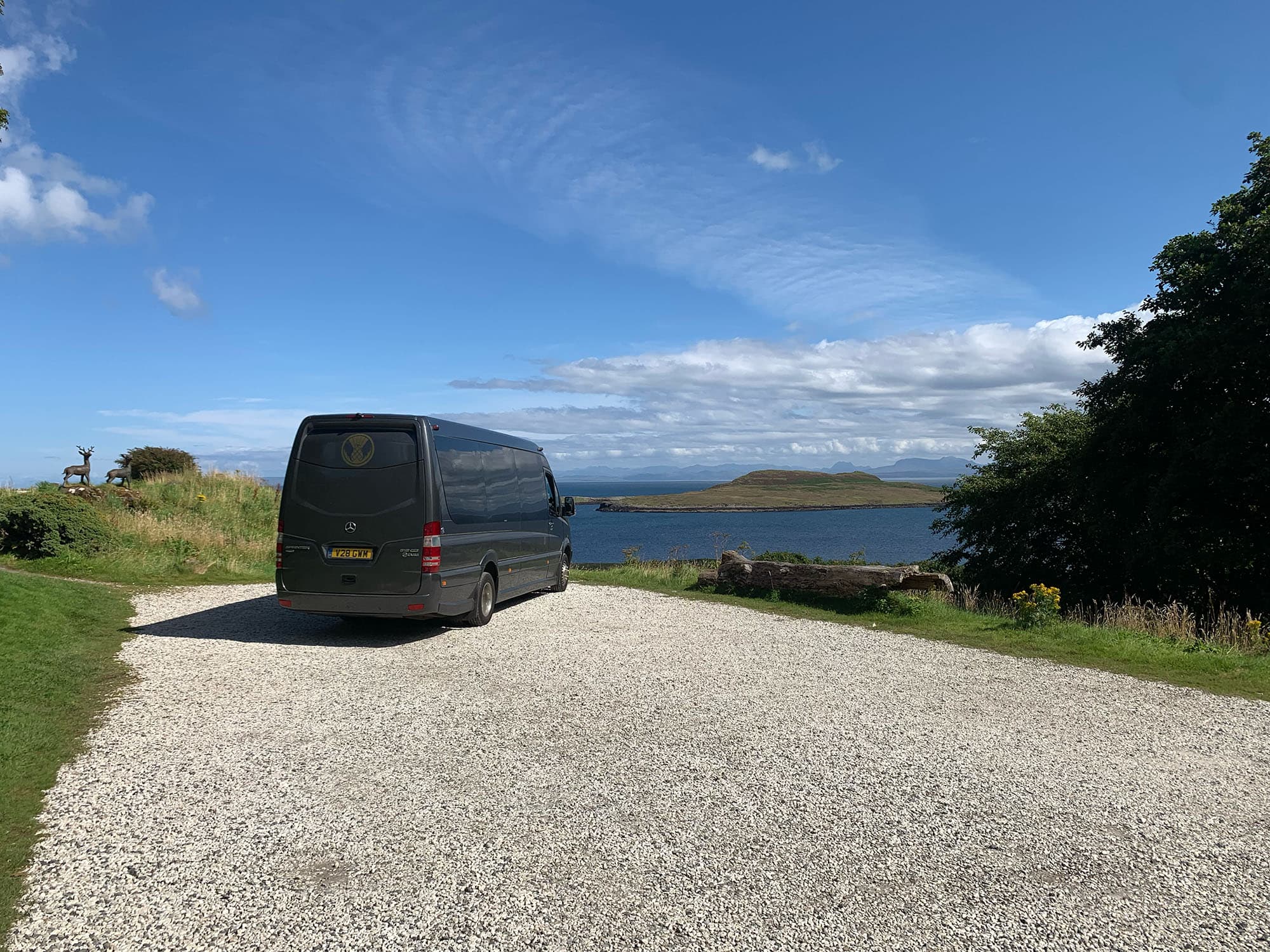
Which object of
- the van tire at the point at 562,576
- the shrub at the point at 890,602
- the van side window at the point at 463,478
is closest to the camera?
the van side window at the point at 463,478

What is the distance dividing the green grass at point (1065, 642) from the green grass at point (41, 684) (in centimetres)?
946

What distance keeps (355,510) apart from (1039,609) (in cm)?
963

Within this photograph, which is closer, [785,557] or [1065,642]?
[1065,642]

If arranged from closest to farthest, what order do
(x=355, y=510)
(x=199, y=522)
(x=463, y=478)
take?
(x=355, y=510), (x=463, y=478), (x=199, y=522)

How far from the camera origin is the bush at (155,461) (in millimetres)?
28891

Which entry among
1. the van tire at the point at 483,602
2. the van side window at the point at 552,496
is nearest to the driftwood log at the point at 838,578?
the van side window at the point at 552,496

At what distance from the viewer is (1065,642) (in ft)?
34.6

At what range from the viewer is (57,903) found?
12.2 ft

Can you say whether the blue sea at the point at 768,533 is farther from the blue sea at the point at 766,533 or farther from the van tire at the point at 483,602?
the van tire at the point at 483,602

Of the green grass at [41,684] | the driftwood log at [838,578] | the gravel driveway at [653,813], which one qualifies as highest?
the driftwood log at [838,578]

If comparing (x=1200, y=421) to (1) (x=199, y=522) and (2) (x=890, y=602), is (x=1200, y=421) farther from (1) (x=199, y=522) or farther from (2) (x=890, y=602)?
(1) (x=199, y=522)

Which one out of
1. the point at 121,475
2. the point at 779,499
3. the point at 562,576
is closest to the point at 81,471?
the point at 121,475

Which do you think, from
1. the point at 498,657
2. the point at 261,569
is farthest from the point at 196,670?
the point at 261,569

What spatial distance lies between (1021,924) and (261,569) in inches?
685
